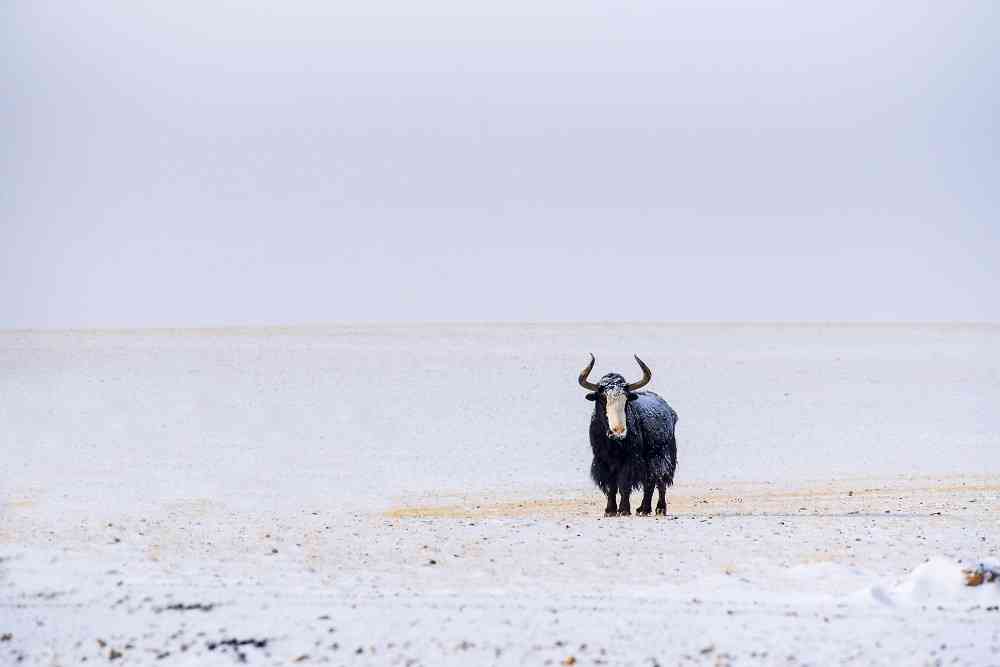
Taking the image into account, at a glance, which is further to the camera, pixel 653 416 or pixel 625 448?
pixel 653 416

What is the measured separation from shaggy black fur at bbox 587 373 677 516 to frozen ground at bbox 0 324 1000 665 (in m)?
0.51

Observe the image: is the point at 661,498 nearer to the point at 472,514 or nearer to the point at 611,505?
the point at 611,505

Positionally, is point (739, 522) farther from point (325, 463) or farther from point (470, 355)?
point (470, 355)

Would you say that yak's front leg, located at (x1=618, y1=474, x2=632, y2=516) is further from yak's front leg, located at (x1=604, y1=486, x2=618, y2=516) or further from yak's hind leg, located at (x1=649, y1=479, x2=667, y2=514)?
yak's hind leg, located at (x1=649, y1=479, x2=667, y2=514)

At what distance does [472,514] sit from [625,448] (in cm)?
196

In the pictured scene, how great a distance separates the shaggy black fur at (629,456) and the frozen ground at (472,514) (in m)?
0.51

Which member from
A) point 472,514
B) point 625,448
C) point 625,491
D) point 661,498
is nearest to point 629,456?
point 625,448

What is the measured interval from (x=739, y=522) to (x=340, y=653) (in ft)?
18.9

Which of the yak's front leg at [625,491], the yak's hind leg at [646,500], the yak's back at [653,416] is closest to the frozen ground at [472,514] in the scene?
the yak's front leg at [625,491]

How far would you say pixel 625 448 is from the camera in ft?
48.6

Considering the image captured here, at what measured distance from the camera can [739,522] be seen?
13266 millimetres

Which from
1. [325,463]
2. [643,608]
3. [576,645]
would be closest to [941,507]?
[643,608]

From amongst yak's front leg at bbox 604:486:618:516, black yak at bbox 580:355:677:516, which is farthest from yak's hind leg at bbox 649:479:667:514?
yak's front leg at bbox 604:486:618:516

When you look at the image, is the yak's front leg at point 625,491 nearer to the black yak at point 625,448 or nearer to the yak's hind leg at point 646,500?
the black yak at point 625,448
